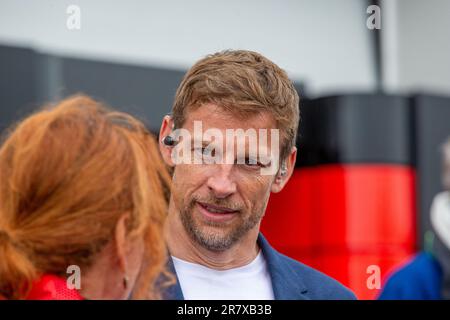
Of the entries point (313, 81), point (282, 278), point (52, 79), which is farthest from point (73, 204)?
point (313, 81)

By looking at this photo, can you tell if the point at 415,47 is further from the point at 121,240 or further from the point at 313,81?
the point at 121,240

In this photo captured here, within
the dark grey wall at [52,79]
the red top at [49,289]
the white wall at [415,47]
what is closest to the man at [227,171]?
the red top at [49,289]

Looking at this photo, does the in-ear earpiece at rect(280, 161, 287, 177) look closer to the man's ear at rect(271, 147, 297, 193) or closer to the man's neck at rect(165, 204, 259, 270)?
the man's ear at rect(271, 147, 297, 193)

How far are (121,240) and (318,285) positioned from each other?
1.59 ft

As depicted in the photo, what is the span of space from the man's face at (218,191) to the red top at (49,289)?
301 millimetres

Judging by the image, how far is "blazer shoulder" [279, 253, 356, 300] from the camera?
173 centimetres

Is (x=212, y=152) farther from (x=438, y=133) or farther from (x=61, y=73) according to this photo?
(x=438, y=133)

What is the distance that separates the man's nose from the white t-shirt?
0.14 meters

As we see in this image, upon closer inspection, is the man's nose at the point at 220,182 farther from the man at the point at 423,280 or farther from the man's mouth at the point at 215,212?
the man at the point at 423,280

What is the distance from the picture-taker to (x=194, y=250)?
1.67 meters

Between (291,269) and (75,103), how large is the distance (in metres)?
0.53

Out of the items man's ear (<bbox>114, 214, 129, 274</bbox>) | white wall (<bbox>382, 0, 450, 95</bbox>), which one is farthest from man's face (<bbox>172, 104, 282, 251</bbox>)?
white wall (<bbox>382, 0, 450, 95</bbox>)
